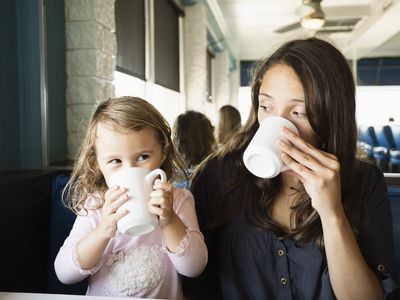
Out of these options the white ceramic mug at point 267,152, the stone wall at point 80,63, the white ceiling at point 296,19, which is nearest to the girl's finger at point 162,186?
the white ceramic mug at point 267,152

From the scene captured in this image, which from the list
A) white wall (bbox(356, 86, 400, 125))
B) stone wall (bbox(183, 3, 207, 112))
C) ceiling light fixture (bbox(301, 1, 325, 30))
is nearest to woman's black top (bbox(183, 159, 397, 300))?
ceiling light fixture (bbox(301, 1, 325, 30))

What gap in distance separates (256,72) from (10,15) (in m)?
1.14

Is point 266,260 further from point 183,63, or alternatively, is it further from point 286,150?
point 183,63

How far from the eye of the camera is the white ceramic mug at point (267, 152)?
78cm

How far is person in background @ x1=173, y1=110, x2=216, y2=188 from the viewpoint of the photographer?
2797 mm

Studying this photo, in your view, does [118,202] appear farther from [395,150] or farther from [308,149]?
[395,150]

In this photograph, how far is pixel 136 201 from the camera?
76 cm


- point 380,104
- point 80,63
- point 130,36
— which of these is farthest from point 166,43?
point 380,104

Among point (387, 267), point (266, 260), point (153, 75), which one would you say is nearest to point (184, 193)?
point (266, 260)

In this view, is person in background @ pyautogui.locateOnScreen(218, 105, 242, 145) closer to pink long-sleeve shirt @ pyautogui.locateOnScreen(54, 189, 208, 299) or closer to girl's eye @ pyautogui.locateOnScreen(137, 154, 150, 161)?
pink long-sleeve shirt @ pyautogui.locateOnScreen(54, 189, 208, 299)

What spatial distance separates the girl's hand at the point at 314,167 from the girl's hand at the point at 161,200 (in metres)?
0.25

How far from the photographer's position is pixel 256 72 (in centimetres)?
111

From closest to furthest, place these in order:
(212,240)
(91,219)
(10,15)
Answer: (91,219)
(212,240)
(10,15)

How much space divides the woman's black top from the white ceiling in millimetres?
4403
